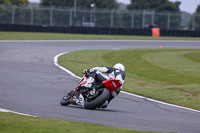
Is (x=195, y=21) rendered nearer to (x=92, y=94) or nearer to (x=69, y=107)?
(x=69, y=107)

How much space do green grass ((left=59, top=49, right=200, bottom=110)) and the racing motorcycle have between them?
114 inches

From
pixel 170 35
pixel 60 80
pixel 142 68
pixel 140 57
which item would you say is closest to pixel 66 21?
pixel 170 35

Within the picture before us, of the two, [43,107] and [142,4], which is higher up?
[142,4]

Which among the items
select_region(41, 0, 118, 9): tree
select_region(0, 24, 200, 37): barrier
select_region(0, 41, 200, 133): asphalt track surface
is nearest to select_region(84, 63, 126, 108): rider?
select_region(0, 41, 200, 133): asphalt track surface

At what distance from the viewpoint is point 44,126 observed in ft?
19.8

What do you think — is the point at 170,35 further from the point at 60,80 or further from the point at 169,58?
the point at 60,80

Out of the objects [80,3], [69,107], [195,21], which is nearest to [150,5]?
[80,3]

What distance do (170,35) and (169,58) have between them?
1668 cm

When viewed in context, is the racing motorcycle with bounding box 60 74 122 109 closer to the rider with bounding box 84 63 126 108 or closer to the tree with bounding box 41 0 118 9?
the rider with bounding box 84 63 126 108

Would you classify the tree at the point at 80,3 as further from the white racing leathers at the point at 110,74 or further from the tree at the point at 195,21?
the white racing leathers at the point at 110,74

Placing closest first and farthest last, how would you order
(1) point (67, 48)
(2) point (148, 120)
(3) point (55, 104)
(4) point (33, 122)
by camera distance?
(4) point (33, 122) → (2) point (148, 120) → (3) point (55, 104) → (1) point (67, 48)

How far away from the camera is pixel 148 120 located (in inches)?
293

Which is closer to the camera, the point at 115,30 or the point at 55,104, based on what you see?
the point at 55,104

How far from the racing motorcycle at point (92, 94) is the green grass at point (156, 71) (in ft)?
9.54
